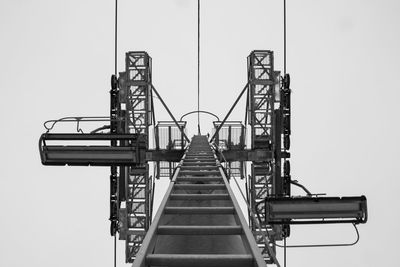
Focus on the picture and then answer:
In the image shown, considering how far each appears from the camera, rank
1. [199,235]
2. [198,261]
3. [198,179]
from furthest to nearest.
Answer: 1. [198,179]
2. [199,235]
3. [198,261]

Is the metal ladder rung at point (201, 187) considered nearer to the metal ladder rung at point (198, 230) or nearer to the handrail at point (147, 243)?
the handrail at point (147, 243)

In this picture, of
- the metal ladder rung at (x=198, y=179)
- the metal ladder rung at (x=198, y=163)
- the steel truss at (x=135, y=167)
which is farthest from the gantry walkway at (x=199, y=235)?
the steel truss at (x=135, y=167)

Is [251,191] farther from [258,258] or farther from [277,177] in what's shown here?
[258,258]

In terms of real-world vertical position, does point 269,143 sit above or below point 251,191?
above

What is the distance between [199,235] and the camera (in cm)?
442

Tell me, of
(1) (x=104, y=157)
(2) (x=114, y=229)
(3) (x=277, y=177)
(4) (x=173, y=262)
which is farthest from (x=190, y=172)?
(2) (x=114, y=229)

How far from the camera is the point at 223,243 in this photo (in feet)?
13.7

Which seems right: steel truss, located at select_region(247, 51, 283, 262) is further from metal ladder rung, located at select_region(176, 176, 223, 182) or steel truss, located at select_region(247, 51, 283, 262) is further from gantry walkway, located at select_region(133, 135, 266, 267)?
gantry walkway, located at select_region(133, 135, 266, 267)

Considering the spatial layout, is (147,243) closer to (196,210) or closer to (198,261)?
(198,261)

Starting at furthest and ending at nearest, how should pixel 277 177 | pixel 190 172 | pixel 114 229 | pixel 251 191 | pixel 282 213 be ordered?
pixel 251 191, pixel 114 229, pixel 277 177, pixel 190 172, pixel 282 213

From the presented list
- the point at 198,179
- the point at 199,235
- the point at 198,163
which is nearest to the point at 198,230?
the point at 199,235

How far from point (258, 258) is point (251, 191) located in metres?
13.4

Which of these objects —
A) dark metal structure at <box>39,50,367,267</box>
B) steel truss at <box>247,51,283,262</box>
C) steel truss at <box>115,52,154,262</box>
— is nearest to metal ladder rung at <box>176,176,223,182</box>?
dark metal structure at <box>39,50,367,267</box>

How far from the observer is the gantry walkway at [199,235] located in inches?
136
